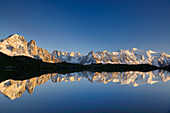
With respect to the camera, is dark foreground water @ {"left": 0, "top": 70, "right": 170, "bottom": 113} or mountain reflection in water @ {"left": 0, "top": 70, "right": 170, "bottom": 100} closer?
dark foreground water @ {"left": 0, "top": 70, "right": 170, "bottom": 113}

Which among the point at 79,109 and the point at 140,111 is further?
the point at 79,109

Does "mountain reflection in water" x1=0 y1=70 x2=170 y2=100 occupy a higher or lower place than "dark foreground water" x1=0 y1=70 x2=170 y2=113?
higher

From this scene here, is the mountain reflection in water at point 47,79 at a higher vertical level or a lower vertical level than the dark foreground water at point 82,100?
higher

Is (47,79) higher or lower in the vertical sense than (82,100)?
higher

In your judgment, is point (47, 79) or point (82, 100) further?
point (47, 79)

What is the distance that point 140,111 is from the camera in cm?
1777

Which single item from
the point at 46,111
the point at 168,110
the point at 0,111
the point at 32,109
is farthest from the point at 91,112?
the point at 0,111

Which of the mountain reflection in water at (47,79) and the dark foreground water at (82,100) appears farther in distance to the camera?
the mountain reflection in water at (47,79)

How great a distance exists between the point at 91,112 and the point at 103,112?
6.24 ft

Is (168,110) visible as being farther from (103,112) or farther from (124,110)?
(103,112)

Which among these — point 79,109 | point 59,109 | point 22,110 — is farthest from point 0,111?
point 79,109

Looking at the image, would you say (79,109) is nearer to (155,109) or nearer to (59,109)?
(59,109)

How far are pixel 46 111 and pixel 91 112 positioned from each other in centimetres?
739

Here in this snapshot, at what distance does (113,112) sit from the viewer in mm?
17578
